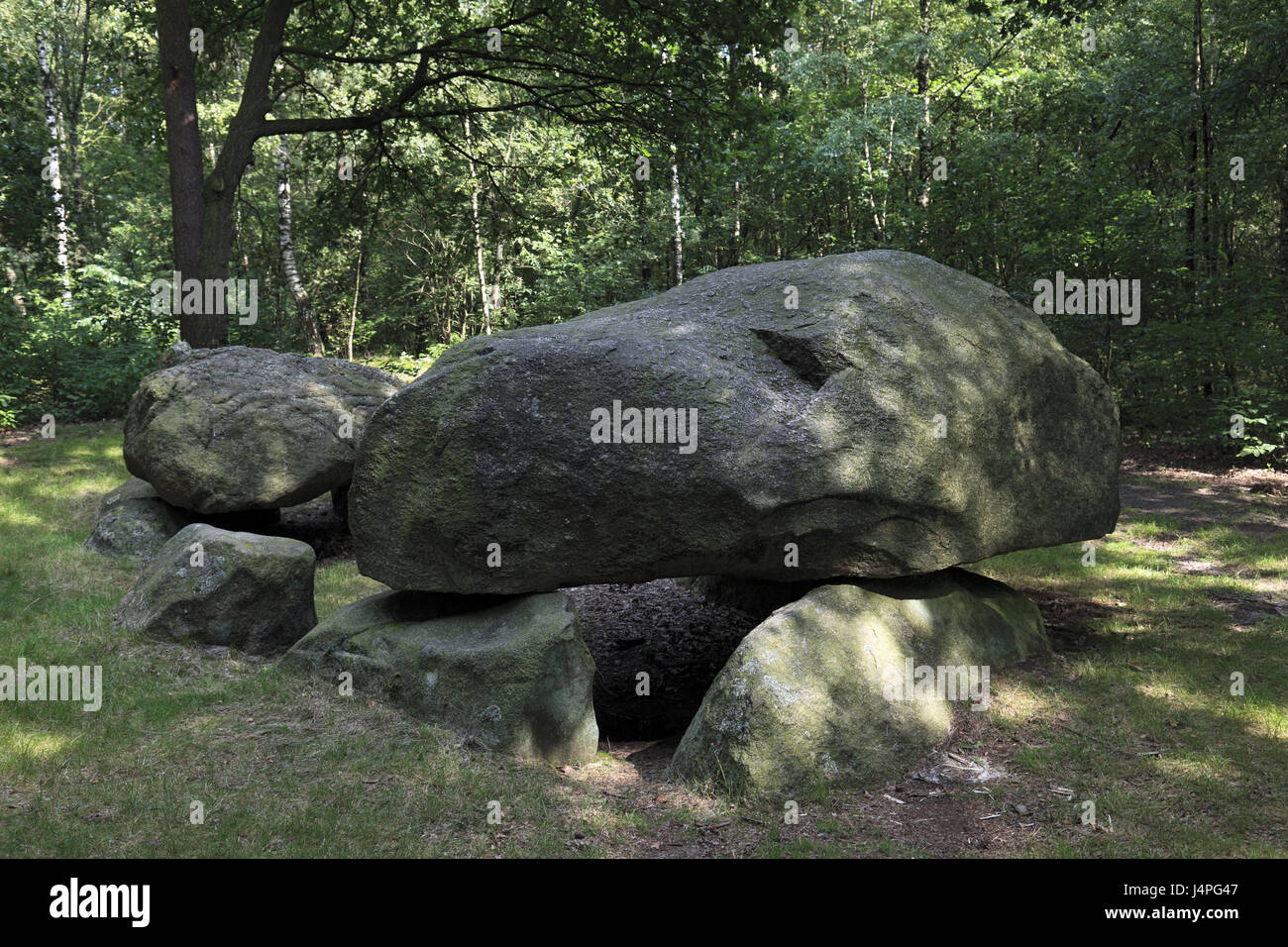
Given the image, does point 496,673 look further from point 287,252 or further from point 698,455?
point 287,252

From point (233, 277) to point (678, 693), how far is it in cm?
1936

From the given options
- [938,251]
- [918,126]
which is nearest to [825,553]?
[938,251]

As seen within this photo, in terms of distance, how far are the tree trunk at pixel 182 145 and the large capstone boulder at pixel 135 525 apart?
2.79 metres

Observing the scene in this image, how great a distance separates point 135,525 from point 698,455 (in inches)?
261

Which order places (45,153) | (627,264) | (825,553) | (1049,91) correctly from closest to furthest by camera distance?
(825,553)
(45,153)
(1049,91)
(627,264)

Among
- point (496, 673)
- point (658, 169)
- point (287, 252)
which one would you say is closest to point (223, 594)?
point (496, 673)

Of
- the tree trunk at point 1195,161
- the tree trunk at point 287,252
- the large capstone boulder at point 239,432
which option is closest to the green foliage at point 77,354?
the tree trunk at point 287,252

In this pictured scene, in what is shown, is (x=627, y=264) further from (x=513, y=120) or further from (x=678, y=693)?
(x=678, y=693)

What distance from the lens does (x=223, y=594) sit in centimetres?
693

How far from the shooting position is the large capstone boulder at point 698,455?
227 inches

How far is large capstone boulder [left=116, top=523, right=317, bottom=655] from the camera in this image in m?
6.88

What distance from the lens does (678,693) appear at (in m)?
7.53

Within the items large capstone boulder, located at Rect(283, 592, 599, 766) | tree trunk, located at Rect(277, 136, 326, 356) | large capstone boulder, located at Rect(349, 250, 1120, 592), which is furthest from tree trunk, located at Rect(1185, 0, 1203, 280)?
tree trunk, located at Rect(277, 136, 326, 356)

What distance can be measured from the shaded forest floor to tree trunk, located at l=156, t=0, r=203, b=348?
5.02m
